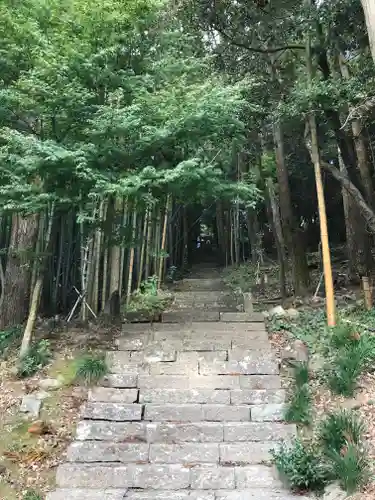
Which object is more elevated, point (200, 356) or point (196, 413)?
point (200, 356)

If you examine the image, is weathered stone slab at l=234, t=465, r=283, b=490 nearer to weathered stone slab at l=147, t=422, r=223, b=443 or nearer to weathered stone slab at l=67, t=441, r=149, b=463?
weathered stone slab at l=147, t=422, r=223, b=443

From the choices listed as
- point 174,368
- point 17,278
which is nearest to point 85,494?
point 174,368

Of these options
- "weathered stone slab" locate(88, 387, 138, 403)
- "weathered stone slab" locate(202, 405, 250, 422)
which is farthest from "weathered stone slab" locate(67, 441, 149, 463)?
"weathered stone slab" locate(202, 405, 250, 422)

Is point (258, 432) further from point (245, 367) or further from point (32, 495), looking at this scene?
point (32, 495)

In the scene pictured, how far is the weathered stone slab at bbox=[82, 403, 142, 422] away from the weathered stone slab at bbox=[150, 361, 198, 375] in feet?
1.89

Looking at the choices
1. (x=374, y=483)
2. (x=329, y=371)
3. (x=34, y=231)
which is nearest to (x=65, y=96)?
(x=34, y=231)

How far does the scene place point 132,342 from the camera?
18.2ft

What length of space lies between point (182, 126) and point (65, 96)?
117 centimetres

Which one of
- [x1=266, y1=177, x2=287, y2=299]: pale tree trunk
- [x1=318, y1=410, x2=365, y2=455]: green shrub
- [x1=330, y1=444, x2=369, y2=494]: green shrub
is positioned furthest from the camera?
[x1=266, y1=177, x2=287, y2=299]: pale tree trunk

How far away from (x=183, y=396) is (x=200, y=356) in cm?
64

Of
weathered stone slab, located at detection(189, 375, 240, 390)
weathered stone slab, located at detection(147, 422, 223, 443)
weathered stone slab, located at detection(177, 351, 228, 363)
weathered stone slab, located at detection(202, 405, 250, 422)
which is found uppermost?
weathered stone slab, located at detection(177, 351, 228, 363)

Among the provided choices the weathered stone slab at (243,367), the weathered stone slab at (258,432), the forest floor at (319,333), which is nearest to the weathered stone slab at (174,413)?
the weathered stone slab at (258,432)

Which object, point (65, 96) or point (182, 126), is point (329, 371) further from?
point (65, 96)

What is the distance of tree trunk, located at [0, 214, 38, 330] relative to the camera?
20.4ft
